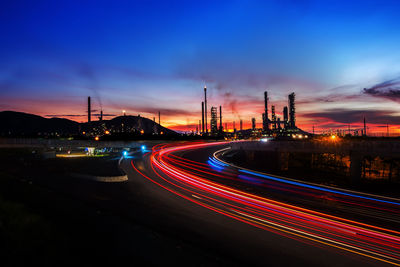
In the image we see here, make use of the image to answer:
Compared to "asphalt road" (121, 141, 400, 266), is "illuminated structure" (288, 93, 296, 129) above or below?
above

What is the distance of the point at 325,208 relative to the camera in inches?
509

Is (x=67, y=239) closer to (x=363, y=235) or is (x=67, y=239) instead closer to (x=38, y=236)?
(x=38, y=236)

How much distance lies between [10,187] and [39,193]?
4386mm

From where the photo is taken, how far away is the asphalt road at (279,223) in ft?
25.0

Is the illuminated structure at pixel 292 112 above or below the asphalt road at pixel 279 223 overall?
above

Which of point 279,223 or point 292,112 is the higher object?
point 292,112

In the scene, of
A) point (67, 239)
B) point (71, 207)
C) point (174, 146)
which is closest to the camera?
point (67, 239)

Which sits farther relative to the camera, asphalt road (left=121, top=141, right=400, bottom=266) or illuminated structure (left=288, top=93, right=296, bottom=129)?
→ illuminated structure (left=288, top=93, right=296, bottom=129)

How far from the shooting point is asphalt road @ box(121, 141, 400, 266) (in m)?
7.61

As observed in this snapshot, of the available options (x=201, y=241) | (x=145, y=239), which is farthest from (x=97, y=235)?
(x=201, y=241)

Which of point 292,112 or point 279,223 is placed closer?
point 279,223

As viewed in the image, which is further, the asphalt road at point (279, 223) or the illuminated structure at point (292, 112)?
the illuminated structure at point (292, 112)

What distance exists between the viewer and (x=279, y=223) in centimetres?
1023

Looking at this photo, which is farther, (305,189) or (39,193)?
(305,189)
